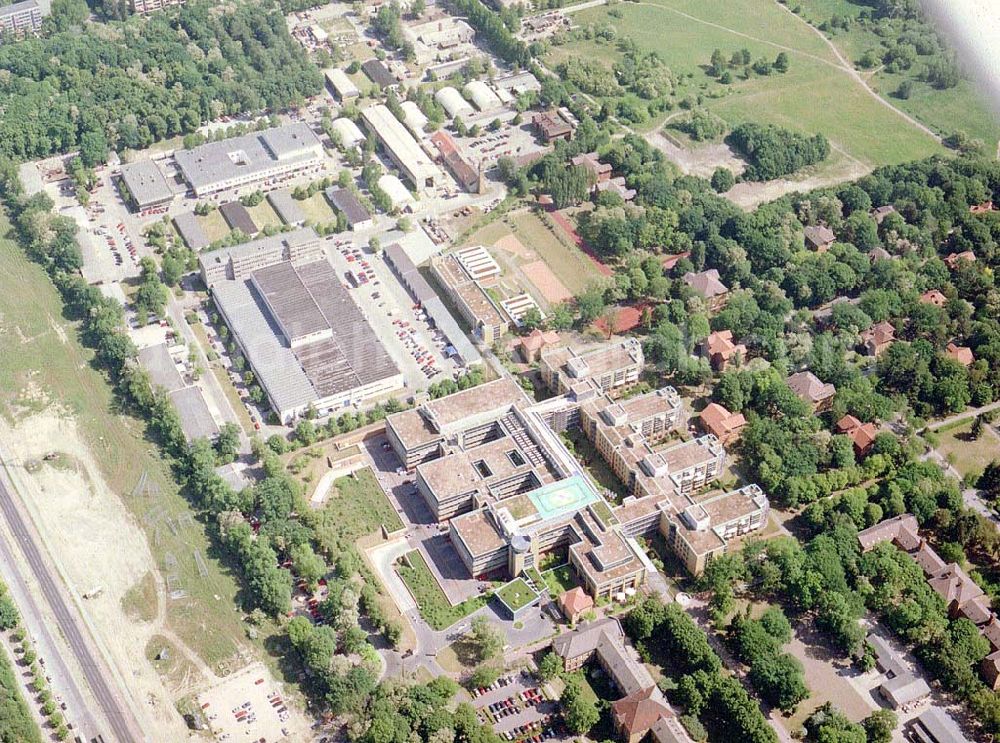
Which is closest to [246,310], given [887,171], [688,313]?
[688,313]

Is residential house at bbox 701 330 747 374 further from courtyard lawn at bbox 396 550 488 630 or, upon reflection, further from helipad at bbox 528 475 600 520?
courtyard lawn at bbox 396 550 488 630

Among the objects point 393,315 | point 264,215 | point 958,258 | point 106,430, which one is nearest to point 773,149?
point 958,258

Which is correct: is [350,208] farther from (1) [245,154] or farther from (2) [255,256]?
(1) [245,154]

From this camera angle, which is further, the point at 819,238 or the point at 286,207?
the point at 286,207

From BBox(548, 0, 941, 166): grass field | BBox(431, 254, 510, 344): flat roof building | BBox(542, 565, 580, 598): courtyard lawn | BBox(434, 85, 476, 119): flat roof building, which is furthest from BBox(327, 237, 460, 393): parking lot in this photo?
BBox(548, 0, 941, 166): grass field

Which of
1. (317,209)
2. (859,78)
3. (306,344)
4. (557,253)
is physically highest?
(859,78)

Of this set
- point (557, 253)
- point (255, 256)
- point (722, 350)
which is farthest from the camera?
point (557, 253)
